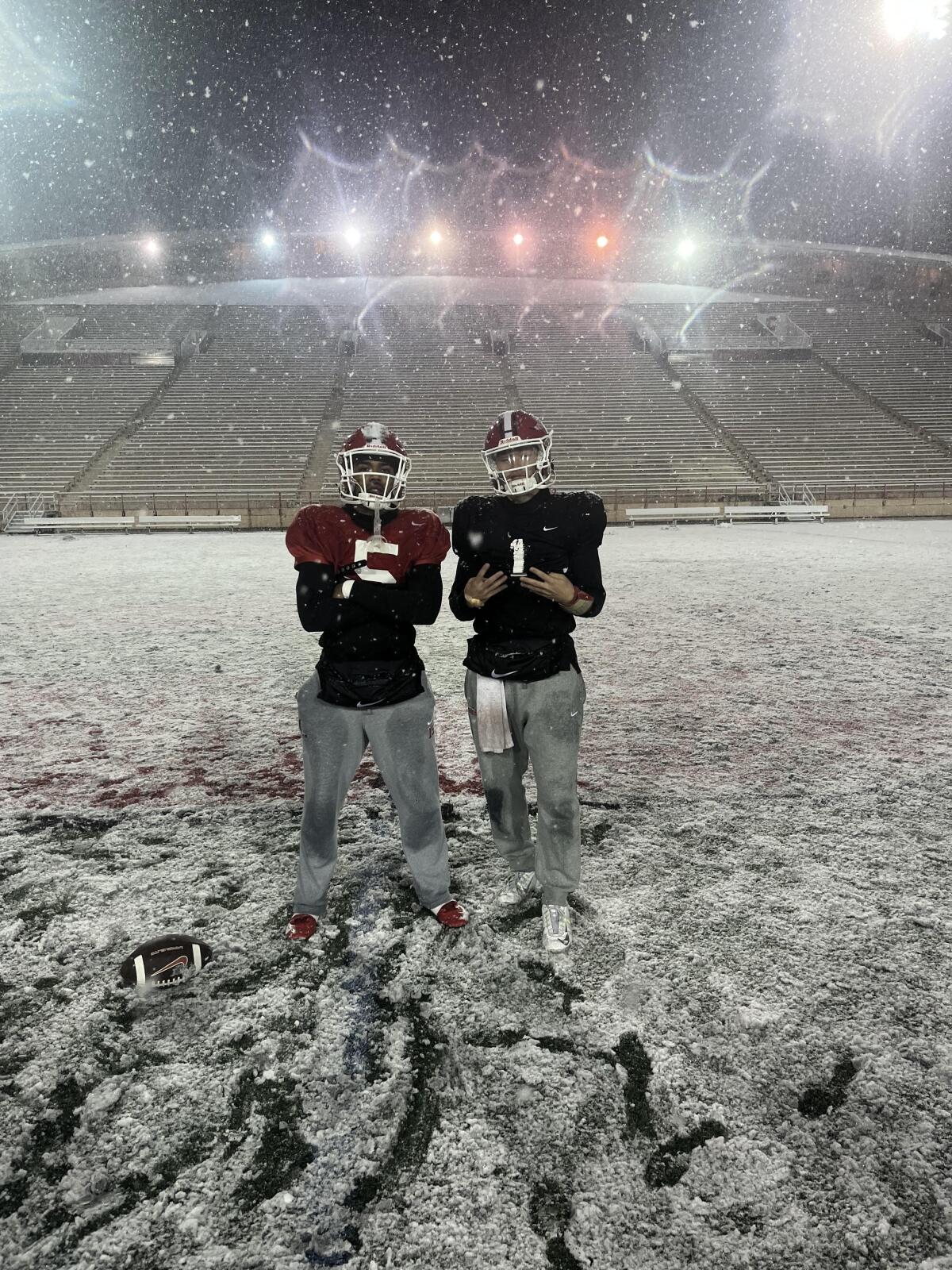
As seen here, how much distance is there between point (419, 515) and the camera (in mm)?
3125

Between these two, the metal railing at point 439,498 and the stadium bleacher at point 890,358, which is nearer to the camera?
the metal railing at point 439,498

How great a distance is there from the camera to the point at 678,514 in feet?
71.0

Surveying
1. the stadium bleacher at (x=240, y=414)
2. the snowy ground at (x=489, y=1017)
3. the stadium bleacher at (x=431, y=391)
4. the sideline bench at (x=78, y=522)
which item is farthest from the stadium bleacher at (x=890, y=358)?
the snowy ground at (x=489, y=1017)

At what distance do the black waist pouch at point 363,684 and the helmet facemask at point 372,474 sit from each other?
0.68m

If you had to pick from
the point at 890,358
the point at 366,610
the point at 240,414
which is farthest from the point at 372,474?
the point at 890,358

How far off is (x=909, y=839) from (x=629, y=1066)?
2.40 meters

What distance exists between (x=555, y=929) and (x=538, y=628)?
1.29 meters

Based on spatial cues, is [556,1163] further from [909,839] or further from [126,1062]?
[909,839]

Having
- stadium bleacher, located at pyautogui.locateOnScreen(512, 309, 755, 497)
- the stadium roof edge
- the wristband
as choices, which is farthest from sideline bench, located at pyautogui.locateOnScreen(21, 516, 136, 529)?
the stadium roof edge

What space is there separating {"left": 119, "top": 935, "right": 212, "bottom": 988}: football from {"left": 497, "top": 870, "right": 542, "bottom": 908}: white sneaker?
1.36m

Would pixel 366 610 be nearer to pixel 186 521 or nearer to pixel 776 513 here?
pixel 186 521

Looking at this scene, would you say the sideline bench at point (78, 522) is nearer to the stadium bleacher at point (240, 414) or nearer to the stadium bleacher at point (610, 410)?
the stadium bleacher at point (240, 414)

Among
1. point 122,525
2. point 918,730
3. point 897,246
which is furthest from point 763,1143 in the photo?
point 897,246

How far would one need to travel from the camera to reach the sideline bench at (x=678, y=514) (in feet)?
71.0
